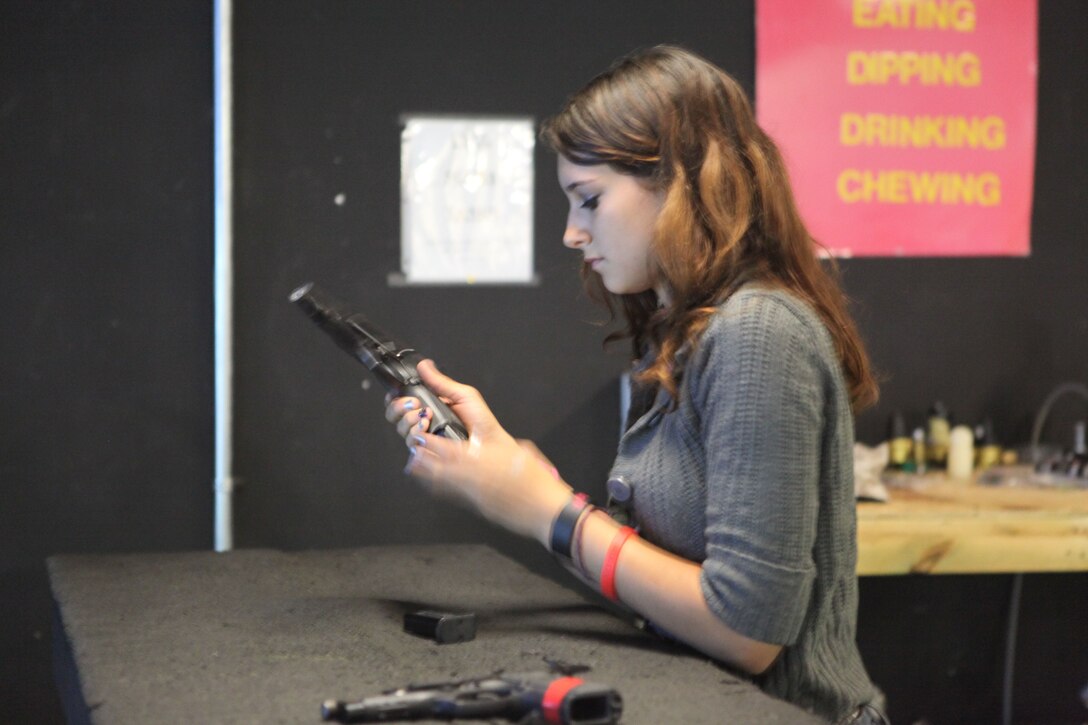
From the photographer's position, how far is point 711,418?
1.23 metres

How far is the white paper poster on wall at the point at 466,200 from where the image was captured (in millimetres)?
2680

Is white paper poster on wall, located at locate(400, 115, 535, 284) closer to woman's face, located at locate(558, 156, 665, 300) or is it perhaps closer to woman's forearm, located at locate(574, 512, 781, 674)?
woman's face, located at locate(558, 156, 665, 300)

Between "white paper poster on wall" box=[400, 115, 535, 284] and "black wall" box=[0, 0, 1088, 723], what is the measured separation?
3cm

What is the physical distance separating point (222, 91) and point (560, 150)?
1.34 metres

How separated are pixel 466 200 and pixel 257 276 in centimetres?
46

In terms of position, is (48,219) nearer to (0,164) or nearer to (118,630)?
(0,164)

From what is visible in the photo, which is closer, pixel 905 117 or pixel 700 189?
pixel 700 189

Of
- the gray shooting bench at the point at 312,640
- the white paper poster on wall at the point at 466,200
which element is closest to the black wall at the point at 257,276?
the white paper poster on wall at the point at 466,200

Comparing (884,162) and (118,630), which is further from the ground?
(884,162)

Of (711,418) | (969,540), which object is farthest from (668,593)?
(969,540)

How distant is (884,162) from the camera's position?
2932 mm

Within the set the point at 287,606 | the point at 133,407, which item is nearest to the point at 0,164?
the point at 133,407

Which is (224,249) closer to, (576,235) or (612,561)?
(576,235)

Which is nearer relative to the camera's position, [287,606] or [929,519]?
[287,606]
